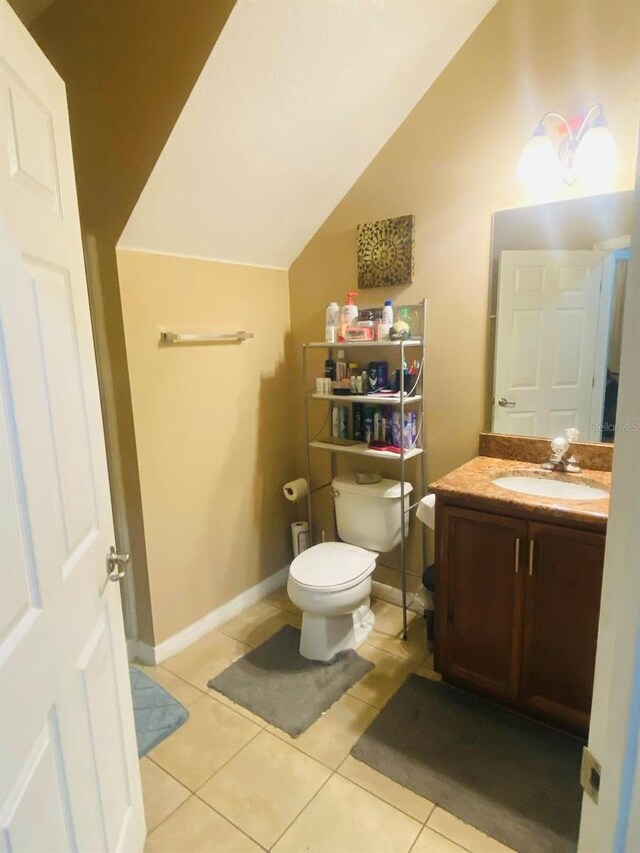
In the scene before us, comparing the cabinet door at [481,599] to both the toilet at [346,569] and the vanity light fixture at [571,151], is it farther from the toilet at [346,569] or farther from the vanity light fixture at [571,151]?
the vanity light fixture at [571,151]

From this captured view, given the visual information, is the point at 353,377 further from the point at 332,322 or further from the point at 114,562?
the point at 114,562

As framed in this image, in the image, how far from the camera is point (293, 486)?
2.80m

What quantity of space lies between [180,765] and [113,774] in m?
0.64

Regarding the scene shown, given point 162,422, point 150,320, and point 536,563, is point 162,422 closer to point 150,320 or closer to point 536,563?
point 150,320

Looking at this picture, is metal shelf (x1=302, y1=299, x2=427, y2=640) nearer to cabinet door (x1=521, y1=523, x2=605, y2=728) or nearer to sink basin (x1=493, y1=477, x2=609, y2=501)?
sink basin (x1=493, y1=477, x2=609, y2=501)

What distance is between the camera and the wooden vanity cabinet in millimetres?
1631

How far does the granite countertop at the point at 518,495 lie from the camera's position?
158 cm

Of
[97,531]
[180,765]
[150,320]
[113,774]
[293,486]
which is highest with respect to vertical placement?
[150,320]

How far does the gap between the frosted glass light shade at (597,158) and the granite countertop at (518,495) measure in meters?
1.12

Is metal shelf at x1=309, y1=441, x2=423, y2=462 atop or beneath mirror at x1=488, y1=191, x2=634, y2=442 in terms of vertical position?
beneath

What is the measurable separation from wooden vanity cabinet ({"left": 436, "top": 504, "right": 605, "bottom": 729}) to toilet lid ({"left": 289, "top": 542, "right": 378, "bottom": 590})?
39cm

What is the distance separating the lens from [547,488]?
1.98 m

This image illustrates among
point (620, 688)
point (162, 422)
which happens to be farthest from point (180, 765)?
point (620, 688)

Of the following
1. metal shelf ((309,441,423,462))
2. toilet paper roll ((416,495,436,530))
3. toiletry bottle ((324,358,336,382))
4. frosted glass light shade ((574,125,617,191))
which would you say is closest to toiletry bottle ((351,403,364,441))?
metal shelf ((309,441,423,462))
